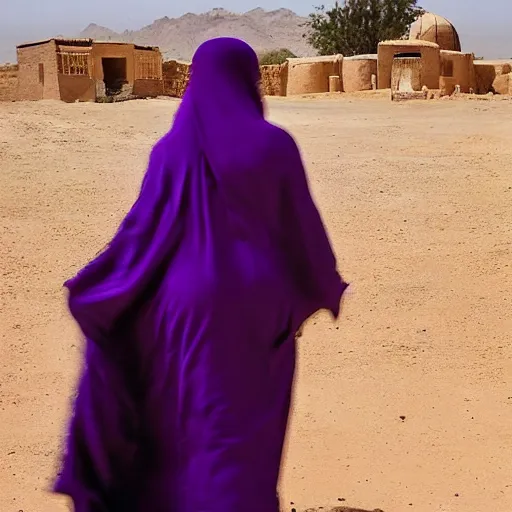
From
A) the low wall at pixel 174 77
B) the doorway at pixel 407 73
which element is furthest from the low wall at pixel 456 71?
the low wall at pixel 174 77

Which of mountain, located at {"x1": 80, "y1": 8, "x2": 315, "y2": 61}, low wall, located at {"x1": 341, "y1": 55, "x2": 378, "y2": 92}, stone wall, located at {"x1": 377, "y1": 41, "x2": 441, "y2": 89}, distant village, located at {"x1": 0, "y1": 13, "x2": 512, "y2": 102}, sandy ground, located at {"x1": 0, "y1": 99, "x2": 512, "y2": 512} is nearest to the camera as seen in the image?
sandy ground, located at {"x1": 0, "y1": 99, "x2": 512, "y2": 512}

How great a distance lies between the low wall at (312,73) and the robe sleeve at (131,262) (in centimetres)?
2200

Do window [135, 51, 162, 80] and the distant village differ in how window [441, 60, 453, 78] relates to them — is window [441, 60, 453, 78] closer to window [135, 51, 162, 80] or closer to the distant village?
the distant village

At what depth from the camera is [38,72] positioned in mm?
18328

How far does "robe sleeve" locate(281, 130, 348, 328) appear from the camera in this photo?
1954mm

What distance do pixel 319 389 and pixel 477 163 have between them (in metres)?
5.64

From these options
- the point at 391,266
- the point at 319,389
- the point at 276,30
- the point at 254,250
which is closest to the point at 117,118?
the point at 391,266

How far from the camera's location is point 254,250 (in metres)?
1.92

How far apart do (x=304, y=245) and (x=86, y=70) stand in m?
17.5

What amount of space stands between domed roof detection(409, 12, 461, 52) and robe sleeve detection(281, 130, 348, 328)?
28.5m

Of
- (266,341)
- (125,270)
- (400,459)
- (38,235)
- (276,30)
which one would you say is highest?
(276,30)

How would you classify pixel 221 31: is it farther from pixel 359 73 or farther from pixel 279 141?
pixel 279 141

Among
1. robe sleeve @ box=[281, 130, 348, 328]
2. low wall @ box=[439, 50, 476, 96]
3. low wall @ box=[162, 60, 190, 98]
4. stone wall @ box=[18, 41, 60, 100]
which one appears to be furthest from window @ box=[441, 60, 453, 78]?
robe sleeve @ box=[281, 130, 348, 328]

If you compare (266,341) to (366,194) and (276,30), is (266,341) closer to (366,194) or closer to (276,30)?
(366,194)
